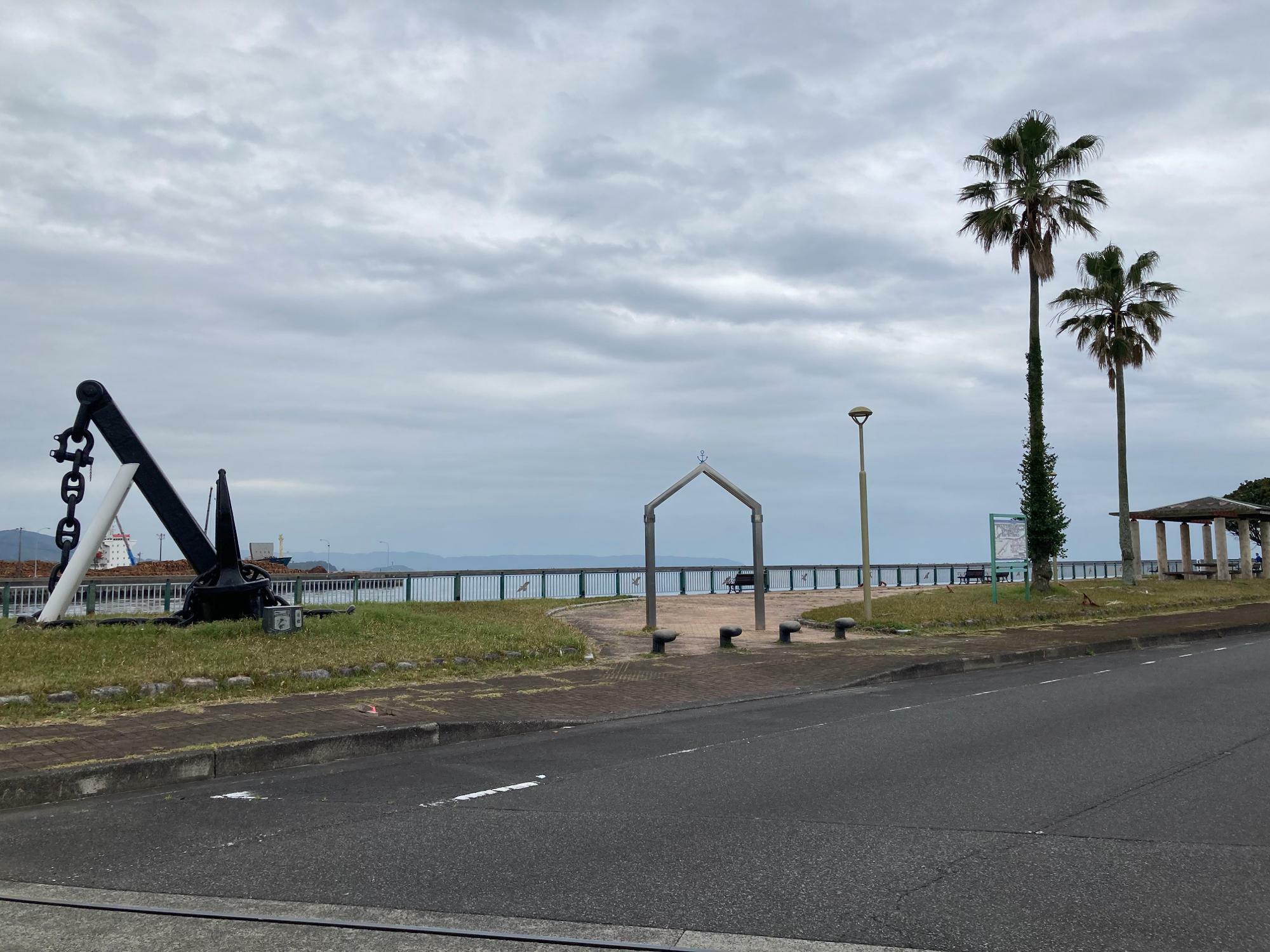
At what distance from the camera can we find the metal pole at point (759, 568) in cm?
2195

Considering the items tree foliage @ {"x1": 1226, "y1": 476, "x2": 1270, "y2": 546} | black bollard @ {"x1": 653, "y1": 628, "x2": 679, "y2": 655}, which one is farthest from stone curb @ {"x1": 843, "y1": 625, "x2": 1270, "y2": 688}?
tree foliage @ {"x1": 1226, "y1": 476, "x2": 1270, "y2": 546}

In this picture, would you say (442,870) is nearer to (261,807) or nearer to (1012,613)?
(261,807)

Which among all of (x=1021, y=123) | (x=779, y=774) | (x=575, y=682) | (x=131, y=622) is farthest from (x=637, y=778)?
(x=1021, y=123)

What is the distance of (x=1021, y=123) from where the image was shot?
3184 centimetres

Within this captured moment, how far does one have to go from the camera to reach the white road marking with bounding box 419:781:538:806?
7.17 meters

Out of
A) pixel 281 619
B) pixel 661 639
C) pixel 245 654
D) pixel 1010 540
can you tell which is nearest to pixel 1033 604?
pixel 1010 540

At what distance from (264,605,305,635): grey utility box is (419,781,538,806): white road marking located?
323 inches

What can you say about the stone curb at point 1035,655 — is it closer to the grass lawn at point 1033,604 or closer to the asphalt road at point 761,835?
the grass lawn at point 1033,604

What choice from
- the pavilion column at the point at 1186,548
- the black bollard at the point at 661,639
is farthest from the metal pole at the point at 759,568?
the pavilion column at the point at 1186,548

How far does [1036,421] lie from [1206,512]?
17.7m

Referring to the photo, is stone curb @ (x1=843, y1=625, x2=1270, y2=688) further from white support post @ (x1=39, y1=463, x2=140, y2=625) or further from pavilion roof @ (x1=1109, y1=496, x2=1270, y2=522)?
pavilion roof @ (x1=1109, y1=496, x2=1270, y2=522)

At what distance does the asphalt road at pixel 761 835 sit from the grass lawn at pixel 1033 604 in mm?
12567

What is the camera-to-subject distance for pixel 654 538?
22.0 meters

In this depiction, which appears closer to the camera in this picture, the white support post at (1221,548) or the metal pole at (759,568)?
the metal pole at (759,568)
